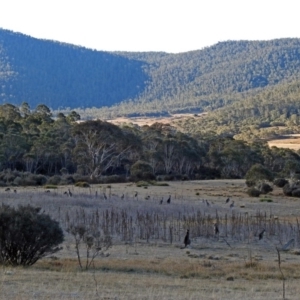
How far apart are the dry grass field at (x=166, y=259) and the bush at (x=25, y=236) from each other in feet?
1.56

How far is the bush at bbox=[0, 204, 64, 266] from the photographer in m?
18.9

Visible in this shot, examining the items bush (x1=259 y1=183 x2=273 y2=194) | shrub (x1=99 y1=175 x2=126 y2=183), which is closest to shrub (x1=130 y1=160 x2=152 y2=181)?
shrub (x1=99 y1=175 x2=126 y2=183)

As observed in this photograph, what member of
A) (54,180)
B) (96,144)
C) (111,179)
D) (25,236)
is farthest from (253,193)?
(25,236)

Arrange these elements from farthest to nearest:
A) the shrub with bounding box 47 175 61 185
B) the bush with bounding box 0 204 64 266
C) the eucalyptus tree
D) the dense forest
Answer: the eucalyptus tree → the dense forest → the shrub with bounding box 47 175 61 185 → the bush with bounding box 0 204 64 266

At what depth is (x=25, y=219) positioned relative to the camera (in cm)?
1917

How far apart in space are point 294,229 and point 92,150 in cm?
4157

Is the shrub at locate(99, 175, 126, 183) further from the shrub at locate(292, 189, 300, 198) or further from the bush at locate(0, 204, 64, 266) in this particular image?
the bush at locate(0, 204, 64, 266)

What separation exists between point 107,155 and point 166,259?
2016 inches

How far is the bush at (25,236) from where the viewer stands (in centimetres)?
1889

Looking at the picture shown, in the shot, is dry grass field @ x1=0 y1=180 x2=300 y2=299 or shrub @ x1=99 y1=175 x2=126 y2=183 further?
shrub @ x1=99 y1=175 x2=126 y2=183

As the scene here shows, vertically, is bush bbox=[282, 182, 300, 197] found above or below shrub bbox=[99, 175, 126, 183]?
below

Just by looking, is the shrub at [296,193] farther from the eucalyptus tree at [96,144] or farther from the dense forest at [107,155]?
the eucalyptus tree at [96,144]

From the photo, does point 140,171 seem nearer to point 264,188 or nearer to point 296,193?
point 264,188

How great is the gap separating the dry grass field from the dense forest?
859 inches
